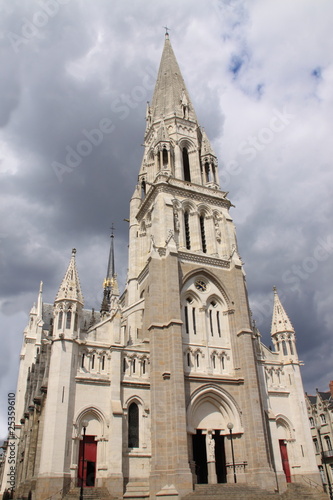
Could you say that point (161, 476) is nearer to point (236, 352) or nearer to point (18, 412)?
point (236, 352)

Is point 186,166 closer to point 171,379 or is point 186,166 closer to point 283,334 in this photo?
point 283,334

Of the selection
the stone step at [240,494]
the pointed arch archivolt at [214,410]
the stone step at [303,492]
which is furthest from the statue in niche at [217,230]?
the stone step at [303,492]

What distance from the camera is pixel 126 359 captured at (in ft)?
85.5

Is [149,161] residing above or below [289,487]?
above

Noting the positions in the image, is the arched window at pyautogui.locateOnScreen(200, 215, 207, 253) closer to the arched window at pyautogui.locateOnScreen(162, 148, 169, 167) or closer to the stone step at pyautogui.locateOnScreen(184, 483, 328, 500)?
the arched window at pyautogui.locateOnScreen(162, 148, 169, 167)

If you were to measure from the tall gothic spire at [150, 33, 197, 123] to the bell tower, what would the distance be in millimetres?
810

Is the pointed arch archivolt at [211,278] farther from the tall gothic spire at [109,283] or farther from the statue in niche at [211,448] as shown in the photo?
the tall gothic spire at [109,283]

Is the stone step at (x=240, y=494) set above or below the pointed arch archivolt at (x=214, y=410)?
below

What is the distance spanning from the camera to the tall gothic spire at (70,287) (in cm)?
2638

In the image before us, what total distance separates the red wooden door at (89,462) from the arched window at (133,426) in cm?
218

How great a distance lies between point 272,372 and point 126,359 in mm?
11755

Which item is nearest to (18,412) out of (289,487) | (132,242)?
(132,242)

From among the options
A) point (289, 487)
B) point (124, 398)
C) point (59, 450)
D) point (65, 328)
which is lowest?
point (289, 487)

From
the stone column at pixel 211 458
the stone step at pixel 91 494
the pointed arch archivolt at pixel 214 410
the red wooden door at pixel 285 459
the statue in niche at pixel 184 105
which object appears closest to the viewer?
the stone step at pixel 91 494
